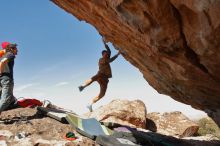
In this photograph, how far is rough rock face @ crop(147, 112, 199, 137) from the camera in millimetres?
21048

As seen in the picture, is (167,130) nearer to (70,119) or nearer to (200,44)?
(70,119)

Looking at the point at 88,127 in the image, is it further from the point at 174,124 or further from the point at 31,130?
the point at 174,124

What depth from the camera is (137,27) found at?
10.5m

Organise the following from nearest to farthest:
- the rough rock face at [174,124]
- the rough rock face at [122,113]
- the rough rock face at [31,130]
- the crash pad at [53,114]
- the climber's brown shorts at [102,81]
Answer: the rough rock face at [31,130]
the crash pad at [53,114]
the rough rock face at [122,113]
the climber's brown shorts at [102,81]
the rough rock face at [174,124]

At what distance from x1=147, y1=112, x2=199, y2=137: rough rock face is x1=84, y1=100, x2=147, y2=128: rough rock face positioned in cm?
154

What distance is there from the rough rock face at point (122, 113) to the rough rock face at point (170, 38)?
16.3 ft

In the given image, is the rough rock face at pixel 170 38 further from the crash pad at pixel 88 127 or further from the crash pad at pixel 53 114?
the crash pad at pixel 53 114

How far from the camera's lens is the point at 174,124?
21750 mm

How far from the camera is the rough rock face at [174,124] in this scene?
21.0 meters

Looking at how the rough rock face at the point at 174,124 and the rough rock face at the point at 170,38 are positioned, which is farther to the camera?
the rough rock face at the point at 174,124

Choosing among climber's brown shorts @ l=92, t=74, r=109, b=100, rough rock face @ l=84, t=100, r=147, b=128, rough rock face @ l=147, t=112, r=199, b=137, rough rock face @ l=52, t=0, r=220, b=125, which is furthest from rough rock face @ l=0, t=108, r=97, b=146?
rough rock face @ l=147, t=112, r=199, b=137

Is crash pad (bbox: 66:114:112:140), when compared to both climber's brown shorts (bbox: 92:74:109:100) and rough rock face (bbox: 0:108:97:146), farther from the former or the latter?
climber's brown shorts (bbox: 92:74:109:100)

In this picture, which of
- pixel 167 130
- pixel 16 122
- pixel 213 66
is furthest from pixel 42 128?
pixel 167 130

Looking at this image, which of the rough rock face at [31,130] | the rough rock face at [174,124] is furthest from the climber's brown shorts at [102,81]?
the rough rock face at [31,130]
